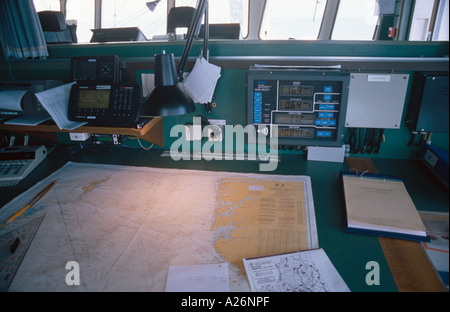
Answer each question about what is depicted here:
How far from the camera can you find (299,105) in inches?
44.6

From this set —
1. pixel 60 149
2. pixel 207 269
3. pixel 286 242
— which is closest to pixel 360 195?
pixel 286 242

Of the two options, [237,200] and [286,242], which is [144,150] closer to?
[237,200]

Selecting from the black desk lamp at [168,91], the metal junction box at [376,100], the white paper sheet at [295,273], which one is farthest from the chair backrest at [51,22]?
the white paper sheet at [295,273]

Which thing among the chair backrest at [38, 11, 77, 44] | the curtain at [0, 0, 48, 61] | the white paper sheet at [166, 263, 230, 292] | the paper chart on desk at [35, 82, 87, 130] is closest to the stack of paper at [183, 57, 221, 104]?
the paper chart on desk at [35, 82, 87, 130]

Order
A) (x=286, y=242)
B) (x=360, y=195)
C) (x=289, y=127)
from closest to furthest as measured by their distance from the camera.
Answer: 1. (x=286, y=242)
2. (x=360, y=195)
3. (x=289, y=127)

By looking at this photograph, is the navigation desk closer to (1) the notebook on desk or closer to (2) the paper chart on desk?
(1) the notebook on desk

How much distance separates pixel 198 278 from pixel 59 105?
3.18ft

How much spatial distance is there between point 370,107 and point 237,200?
736mm

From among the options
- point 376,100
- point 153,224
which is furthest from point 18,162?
point 376,100

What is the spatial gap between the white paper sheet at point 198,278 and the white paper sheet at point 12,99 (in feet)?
3.66

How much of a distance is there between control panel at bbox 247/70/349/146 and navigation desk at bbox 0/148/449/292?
0.17m

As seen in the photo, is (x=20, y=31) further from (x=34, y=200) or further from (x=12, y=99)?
(x=34, y=200)

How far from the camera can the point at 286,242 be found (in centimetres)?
80

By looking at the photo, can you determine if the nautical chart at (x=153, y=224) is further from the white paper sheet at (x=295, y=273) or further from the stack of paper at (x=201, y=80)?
the stack of paper at (x=201, y=80)
